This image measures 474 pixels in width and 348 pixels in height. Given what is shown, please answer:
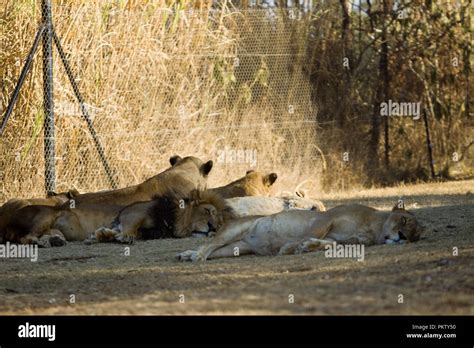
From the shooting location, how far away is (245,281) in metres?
8.68

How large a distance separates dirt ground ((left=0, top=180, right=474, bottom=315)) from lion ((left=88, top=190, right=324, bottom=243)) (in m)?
0.41

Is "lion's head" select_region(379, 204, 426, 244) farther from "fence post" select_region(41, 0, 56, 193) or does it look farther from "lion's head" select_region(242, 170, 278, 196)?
"fence post" select_region(41, 0, 56, 193)

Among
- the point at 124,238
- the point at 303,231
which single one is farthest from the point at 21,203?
the point at 303,231

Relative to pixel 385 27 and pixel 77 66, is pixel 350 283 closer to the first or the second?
pixel 77 66

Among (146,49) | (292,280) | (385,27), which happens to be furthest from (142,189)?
(385,27)

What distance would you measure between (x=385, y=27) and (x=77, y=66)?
718cm

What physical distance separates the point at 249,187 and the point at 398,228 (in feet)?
12.9

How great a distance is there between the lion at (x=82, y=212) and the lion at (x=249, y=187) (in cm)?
40

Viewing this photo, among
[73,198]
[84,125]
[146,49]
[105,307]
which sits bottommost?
[105,307]

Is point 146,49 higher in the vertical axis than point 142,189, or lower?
higher

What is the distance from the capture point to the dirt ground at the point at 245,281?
743cm

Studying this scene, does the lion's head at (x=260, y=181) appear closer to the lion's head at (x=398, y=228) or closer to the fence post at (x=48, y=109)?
the fence post at (x=48, y=109)

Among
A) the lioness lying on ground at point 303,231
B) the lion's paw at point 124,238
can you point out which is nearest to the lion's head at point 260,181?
the lion's paw at point 124,238

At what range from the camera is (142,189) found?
13578 millimetres
